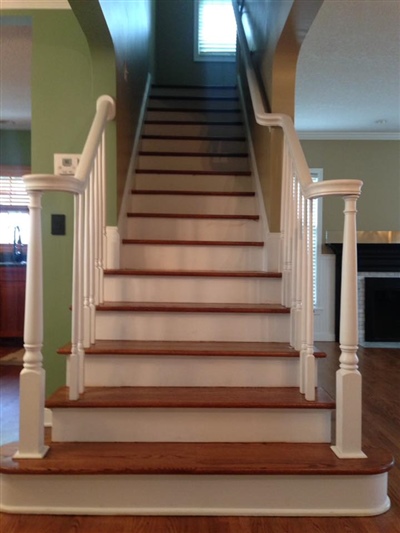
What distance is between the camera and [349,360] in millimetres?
1652

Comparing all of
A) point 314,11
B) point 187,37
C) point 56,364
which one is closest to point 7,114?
point 187,37

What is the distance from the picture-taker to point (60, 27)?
2588 mm

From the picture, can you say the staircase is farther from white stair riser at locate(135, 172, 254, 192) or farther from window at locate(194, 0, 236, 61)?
window at locate(194, 0, 236, 61)

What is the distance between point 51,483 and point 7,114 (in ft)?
14.4

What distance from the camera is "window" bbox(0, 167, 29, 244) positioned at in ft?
17.9

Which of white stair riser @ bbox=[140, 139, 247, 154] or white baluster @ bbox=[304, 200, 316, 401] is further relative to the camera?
white stair riser @ bbox=[140, 139, 247, 154]

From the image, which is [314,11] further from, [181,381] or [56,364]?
[56,364]

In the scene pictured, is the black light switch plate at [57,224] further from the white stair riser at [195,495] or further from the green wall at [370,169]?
the green wall at [370,169]

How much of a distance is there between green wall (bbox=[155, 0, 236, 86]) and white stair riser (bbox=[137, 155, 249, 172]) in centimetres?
239

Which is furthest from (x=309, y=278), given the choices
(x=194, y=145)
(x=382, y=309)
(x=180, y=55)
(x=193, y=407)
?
(x=180, y=55)

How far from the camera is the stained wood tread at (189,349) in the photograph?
6.25 ft

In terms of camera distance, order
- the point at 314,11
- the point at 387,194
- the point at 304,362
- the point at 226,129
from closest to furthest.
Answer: the point at 304,362
the point at 314,11
the point at 226,129
the point at 387,194

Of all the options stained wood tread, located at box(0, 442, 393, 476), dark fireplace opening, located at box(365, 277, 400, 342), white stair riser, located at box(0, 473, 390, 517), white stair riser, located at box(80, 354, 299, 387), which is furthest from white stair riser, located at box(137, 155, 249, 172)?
dark fireplace opening, located at box(365, 277, 400, 342)

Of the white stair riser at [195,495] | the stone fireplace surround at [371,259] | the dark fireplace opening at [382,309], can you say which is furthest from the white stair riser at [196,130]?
the white stair riser at [195,495]
